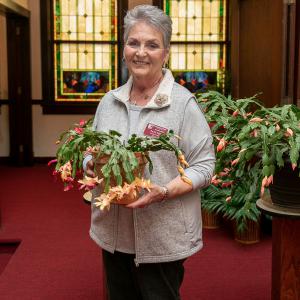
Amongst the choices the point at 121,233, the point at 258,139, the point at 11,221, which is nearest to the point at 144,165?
the point at 121,233

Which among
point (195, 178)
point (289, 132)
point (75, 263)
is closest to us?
point (195, 178)

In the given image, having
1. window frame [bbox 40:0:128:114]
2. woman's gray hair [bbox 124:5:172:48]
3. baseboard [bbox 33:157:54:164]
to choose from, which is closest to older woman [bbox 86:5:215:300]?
woman's gray hair [bbox 124:5:172:48]

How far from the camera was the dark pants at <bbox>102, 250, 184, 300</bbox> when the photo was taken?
1862 millimetres

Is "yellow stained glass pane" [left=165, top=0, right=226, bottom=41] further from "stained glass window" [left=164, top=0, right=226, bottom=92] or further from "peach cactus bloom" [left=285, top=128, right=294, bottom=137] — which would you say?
"peach cactus bloom" [left=285, top=128, right=294, bottom=137]

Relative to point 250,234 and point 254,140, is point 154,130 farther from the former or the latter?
point 250,234

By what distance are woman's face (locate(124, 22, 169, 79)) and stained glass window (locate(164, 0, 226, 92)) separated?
5.89 metres

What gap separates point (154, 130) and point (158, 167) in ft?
0.39

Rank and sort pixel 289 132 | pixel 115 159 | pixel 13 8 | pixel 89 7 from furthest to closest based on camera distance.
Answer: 1. pixel 89 7
2. pixel 13 8
3. pixel 289 132
4. pixel 115 159

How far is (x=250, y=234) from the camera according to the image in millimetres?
4273

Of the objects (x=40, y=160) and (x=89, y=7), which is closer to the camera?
(x=89, y=7)

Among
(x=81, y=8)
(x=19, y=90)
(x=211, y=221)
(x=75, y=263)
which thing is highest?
(x=81, y=8)

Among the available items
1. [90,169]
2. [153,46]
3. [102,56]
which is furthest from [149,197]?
[102,56]

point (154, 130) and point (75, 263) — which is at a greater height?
point (154, 130)

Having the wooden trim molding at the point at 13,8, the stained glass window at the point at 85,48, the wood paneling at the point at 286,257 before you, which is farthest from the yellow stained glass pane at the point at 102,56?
the wood paneling at the point at 286,257
